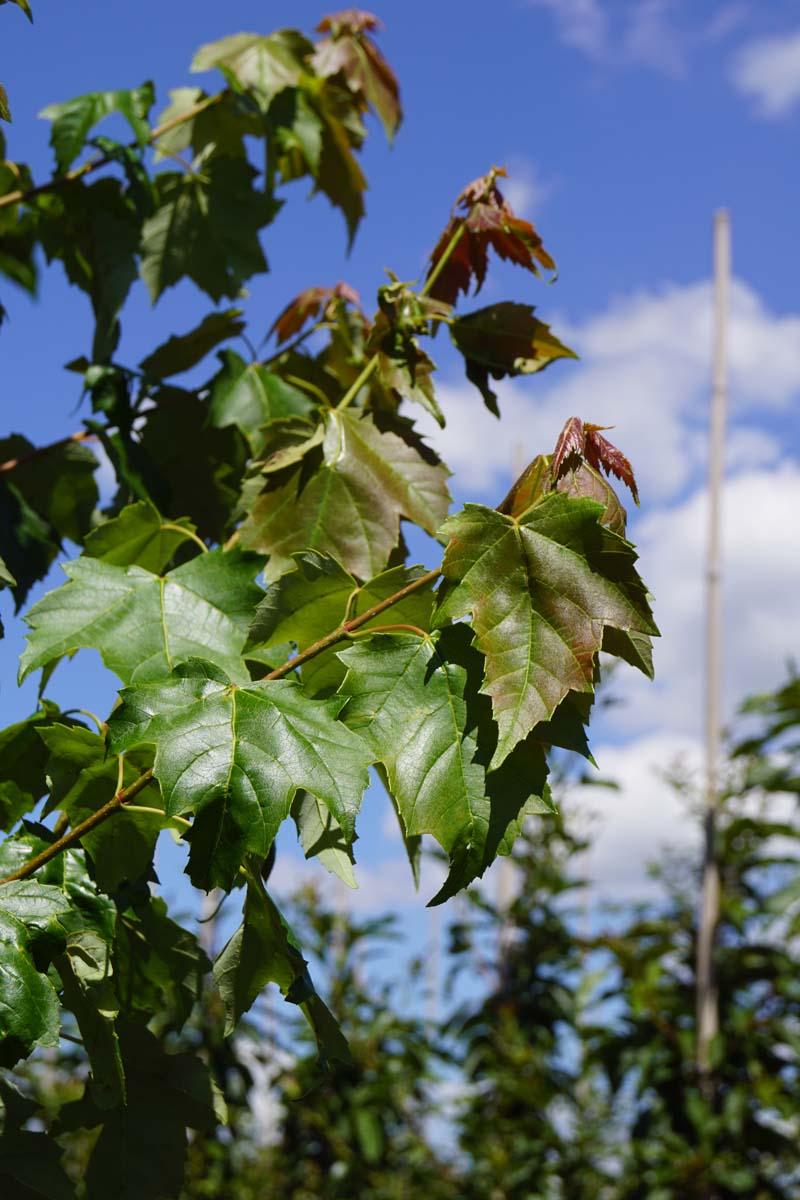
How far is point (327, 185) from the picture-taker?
1867mm

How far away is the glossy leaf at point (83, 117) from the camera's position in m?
1.60

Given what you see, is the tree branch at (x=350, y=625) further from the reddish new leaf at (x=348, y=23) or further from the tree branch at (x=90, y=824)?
the reddish new leaf at (x=348, y=23)

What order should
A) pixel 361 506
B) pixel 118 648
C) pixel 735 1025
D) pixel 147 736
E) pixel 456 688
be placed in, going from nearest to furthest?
pixel 147 736, pixel 456 688, pixel 118 648, pixel 361 506, pixel 735 1025

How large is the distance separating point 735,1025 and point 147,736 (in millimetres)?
5540

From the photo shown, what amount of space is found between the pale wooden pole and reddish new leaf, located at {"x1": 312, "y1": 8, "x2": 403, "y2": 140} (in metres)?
4.56

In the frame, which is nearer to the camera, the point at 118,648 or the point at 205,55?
the point at 118,648

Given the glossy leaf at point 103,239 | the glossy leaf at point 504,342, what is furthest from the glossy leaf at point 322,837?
the glossy leaf at point 103,239

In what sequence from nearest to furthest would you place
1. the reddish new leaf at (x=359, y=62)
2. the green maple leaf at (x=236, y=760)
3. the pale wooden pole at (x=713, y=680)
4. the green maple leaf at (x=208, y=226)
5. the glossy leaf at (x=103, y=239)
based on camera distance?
the green maple leaf at (x=236, y=760) → the glossy leaf at (x=103, y=239) → the green maple leaf at (x=208, y=226) → the reddish new leaf at (x=359, y=62) → the pale wooden pole at (x=713, y=680)

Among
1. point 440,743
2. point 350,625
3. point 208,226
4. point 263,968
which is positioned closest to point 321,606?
point 350,625

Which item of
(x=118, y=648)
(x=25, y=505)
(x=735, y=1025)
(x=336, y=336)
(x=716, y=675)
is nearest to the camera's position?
(x=118, y=648)

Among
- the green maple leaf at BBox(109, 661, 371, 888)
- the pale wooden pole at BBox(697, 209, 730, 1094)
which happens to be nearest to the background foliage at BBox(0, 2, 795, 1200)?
the green maple leaf at BBox(109, 661, 371, 888)

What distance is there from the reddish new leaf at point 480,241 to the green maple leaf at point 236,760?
0.66 metres

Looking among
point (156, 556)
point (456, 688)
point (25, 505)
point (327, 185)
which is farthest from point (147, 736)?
point (327, 185)

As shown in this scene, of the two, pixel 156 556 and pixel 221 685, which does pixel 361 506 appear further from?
pixel 221 685
